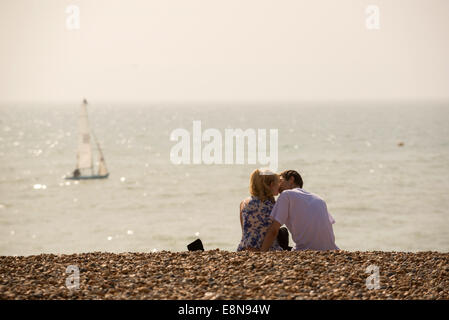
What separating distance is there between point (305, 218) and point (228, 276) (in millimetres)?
1492

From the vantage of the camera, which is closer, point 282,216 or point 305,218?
point 282,216

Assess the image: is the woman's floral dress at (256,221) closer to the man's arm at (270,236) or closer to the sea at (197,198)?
the man's arm at (270,236)

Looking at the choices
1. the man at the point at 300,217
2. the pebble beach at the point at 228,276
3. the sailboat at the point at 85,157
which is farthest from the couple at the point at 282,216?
the sailboat at the point at 85,157

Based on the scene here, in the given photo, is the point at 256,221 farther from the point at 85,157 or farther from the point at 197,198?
the point at 85,157

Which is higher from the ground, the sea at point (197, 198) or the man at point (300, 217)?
the man at point (300, 217)

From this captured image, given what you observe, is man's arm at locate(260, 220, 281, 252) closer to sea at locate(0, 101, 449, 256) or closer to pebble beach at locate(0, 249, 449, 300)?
pebble beach at locate(0, 249, 449, 300)

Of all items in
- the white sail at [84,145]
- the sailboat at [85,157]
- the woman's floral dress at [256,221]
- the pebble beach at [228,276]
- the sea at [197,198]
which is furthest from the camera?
the sailboat at [85,157]

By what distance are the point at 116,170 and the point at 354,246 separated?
35.0 m

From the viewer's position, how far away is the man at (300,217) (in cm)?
693

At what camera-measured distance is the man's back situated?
693 cm

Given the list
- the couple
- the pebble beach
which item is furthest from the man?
the pebble beach

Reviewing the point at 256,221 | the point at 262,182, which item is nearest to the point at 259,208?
the point at 256,221

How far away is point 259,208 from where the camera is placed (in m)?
7.23
